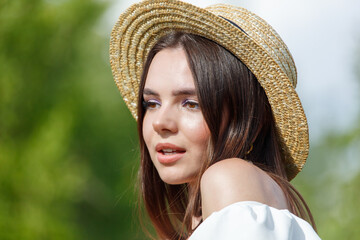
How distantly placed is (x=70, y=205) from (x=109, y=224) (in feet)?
3.67

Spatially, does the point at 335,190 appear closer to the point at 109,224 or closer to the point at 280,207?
the point at 109,224

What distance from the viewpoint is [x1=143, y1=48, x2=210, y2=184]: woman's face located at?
221 cm

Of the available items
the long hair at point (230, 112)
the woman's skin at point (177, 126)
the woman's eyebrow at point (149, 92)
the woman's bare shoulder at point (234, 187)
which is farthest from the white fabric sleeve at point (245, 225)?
the woman's eyebrow at point (149, 92)

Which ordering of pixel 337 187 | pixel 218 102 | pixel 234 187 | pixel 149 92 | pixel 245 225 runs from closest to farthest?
pixel 245 225, pixel 234 187, pixel 218 102, pixel 149 92, pixel 337 187

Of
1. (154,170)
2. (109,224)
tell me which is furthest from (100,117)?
(154,170)

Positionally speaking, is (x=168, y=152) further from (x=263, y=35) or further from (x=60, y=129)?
(x=60, y=129)

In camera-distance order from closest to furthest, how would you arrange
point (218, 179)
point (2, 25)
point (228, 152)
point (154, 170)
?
point (218, 179) < point (228, 152) < point (154, 170) < point (2, 25)

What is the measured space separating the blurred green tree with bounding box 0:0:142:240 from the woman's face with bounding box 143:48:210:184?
6.57m

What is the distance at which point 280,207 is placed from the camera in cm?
→ 195

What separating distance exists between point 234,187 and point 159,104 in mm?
695

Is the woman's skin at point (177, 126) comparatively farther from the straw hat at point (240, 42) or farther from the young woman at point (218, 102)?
the straw hat at point (240, 42)

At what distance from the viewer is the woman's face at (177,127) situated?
87.2 inches

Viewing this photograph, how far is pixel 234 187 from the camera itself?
1.82 meters

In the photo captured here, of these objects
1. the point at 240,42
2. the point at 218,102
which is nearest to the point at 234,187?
the point at 218,102
